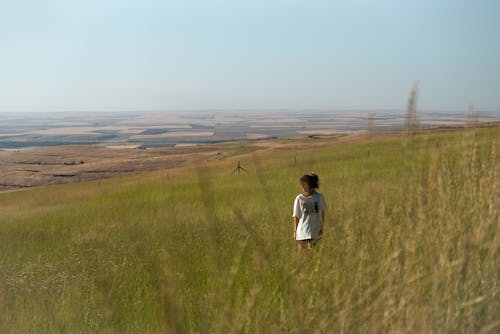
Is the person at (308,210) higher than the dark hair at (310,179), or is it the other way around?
the dark hair at (310,179)

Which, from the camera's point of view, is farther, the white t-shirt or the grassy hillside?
the white t-shirt

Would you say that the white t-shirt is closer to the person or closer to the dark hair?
the person

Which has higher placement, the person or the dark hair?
the dark hair

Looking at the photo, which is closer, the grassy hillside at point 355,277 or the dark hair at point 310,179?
the grassy hillside at point 355,277

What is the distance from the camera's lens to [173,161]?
70.4 m

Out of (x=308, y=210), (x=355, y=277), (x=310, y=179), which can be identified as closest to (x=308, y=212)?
(x=308, y=210)

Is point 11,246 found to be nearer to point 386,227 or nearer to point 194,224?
point 194,224

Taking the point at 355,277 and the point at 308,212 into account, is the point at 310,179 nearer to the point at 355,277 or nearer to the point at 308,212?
the point at 308,212

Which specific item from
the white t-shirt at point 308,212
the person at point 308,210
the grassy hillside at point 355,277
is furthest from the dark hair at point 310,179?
the grassy hillside at point 355,277

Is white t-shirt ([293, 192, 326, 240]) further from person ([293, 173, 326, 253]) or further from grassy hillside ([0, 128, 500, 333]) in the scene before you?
grassy hillside ([0, 128, 500, 333])

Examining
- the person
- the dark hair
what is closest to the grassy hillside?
the person

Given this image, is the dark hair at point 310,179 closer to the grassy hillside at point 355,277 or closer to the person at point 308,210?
the person at point 308,210

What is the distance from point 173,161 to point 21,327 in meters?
67.4

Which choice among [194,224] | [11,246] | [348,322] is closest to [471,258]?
[348,322]
